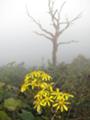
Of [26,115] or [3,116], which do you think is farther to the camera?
[26,115]

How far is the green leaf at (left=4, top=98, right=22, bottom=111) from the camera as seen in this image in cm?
590

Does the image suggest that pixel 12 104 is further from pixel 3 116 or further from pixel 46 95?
pixel 46 95

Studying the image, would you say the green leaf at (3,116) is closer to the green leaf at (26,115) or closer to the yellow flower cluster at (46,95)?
the green leaf at (26,115)

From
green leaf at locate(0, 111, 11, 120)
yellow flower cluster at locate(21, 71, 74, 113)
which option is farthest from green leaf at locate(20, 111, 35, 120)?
yellow flower cluster at locate(21, 71, 74, 113)

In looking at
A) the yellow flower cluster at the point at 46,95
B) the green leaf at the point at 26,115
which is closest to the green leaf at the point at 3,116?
the green leaf at the point at 26,115

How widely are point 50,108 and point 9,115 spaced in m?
0.71

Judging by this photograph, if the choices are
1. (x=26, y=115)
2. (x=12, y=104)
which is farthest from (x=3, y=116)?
(x=12, y=104)

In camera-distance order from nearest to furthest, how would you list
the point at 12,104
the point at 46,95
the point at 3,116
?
the point at 46,95 < the point at 3,116 < the point at 12,104

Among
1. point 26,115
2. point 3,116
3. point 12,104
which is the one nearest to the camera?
point 3,116

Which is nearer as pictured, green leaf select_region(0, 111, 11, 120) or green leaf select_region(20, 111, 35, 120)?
green leaf select_region(0, 111, 11, 120)

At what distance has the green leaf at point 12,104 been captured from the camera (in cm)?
590

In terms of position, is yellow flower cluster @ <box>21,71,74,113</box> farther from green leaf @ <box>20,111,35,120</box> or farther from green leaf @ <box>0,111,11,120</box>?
green leaf @ <box>0,111,11,120</box>

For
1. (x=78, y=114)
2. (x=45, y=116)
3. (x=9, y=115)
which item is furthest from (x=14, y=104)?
(x=78, y=114)

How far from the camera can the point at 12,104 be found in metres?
6.02
